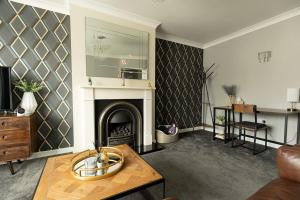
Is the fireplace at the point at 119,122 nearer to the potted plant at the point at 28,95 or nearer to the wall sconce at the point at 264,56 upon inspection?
the potted plant at the point at 28,95

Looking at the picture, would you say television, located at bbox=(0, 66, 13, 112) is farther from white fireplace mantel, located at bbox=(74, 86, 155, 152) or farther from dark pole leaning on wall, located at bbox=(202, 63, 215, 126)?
dark pole leaning on wall, located at bbox=(202, 63, 215, 126)

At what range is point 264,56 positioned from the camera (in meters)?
3.13

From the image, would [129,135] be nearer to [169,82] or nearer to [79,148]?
[79,148]

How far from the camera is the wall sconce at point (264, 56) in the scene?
3.06m

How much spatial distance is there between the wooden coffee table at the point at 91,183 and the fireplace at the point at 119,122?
1185 mm

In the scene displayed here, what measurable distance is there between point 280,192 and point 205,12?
274cm

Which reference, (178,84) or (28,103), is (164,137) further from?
(28,103)

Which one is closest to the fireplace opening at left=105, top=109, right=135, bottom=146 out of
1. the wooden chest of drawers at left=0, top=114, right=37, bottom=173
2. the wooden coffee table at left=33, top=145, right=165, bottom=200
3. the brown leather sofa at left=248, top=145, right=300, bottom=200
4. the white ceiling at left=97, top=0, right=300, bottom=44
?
the wooden chest of drawers at left=0, top=114, right=37, bottom=173

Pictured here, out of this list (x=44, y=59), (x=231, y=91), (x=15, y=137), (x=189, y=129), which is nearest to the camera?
(x=15, y=137)

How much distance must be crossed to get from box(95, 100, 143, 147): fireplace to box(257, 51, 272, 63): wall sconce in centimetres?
254

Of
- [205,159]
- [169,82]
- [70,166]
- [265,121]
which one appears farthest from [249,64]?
[70,166]

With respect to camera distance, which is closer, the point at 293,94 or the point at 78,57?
the point at 78,57

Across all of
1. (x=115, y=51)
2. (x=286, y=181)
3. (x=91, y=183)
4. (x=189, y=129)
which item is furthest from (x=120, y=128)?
(x=286, y=181)

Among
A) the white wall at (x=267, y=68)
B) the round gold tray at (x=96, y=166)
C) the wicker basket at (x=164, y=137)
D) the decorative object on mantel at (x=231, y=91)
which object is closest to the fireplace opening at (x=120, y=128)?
the wicker basket at (x=164, y=137)
